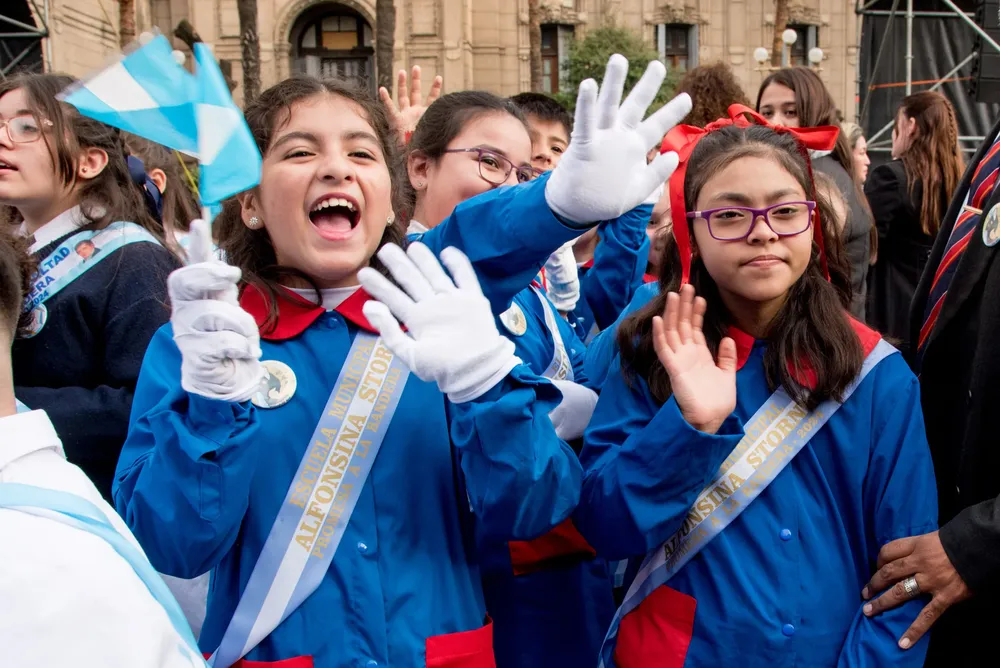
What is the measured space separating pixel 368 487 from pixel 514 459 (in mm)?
317

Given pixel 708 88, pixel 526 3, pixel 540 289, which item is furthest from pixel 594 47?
pixel 540 289

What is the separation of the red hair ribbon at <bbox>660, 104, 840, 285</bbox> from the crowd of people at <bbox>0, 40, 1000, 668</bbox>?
0.01 metres

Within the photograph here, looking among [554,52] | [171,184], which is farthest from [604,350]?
[554,52]

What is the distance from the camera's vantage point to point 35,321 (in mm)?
2561

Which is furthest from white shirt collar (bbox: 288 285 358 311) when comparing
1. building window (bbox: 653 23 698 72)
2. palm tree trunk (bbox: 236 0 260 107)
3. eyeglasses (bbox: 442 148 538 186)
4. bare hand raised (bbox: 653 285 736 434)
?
building window (bbox: 653 23 698 72)

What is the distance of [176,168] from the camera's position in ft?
12.3

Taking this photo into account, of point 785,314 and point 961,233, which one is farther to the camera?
point 961,233

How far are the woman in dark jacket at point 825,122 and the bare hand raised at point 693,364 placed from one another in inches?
89.5

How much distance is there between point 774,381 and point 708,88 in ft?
7.87

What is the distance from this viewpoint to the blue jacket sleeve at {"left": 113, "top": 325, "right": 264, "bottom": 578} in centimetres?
156

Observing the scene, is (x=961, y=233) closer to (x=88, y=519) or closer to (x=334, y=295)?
(x=334, y=295)

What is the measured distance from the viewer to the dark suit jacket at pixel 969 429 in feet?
6.13

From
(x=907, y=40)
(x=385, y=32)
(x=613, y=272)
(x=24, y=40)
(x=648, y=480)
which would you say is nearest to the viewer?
(x=648, y=480)

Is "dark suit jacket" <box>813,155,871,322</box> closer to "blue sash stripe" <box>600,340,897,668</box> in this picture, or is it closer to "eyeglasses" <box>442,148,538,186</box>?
"eyeglasses" <box>442,148,538,186</box>
